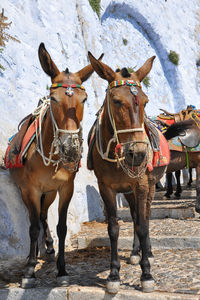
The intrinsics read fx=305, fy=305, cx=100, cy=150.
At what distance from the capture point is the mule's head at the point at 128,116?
107 inches

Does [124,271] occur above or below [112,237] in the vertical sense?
below

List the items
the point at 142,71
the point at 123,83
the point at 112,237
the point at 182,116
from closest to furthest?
the point at 123,83 → the point at 142,71 → the point at 112,237 → the point at 182,116

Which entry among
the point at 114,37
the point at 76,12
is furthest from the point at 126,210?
the point at 114,37

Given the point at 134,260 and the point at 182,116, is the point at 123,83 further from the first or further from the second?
the point at 182,116

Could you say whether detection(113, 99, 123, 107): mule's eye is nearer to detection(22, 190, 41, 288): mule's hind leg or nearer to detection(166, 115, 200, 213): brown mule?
detection(22, 190, 41, 288): mule's hind leg

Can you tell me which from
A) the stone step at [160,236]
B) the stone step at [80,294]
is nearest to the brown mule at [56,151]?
the stone step at [80,294]

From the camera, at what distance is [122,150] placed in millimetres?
2816

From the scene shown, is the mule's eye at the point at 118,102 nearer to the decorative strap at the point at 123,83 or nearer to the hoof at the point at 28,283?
the decorative strap at the point at 123,83

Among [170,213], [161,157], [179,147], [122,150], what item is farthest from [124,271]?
[179,147]

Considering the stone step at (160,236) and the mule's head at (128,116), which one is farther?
the stone step at (160,236)

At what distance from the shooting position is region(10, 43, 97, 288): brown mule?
9.82ft

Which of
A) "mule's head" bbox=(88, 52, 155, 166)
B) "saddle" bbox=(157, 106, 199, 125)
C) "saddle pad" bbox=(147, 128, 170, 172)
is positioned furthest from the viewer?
"saddle" bbox=(157, 106, 199, 125)

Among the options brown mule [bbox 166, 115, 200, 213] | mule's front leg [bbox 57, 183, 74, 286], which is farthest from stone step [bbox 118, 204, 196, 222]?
mule's front leg [bbox 57, 183, 74, 286]

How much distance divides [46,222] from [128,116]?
266 cm
